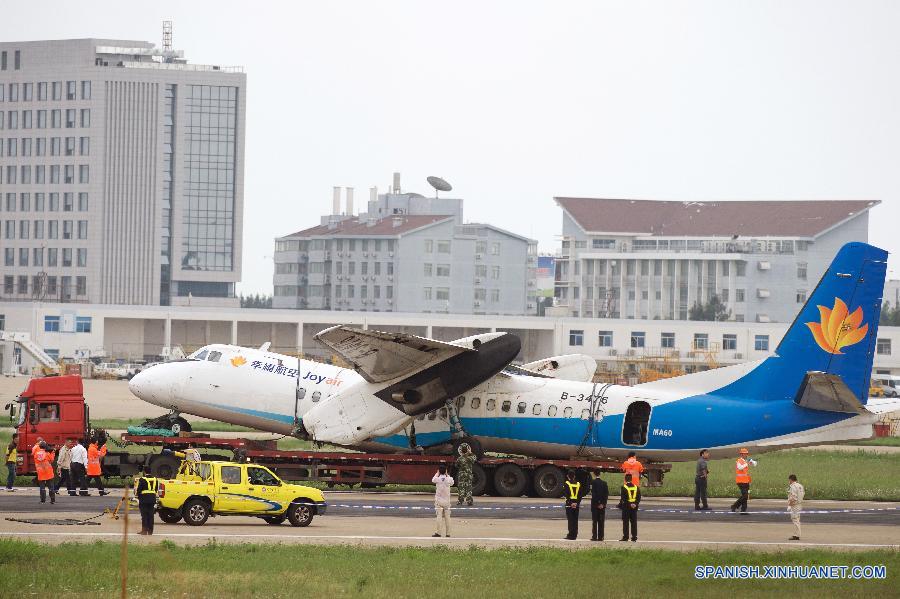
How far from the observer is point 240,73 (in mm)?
160375

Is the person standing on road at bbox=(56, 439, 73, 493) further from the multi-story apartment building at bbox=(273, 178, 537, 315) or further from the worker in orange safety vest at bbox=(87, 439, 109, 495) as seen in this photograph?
the multi-story apartment building at bbox=(273, 178, 537, 315)

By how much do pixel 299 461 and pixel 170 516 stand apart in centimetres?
786

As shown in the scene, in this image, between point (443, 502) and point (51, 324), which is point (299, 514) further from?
point (51, 324)

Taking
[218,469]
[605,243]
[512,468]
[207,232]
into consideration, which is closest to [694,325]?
[605,243]

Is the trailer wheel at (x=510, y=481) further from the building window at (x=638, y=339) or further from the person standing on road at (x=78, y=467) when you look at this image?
the building window at (x=638, y=339)

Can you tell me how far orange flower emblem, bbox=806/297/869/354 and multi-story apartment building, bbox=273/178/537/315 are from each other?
114511mm

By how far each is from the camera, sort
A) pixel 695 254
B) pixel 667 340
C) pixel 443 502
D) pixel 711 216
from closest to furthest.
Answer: pixel 443 502, pixel 667 340, pixel 695 254, pixel 711 216

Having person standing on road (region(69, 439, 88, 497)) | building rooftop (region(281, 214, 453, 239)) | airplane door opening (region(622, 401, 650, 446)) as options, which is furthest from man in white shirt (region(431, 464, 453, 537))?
building rooftop (region(281, 214, 453, 239))

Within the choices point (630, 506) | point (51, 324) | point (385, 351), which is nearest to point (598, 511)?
point (630, 506)

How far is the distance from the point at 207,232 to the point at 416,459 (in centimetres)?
12287

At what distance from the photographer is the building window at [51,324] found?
12281 centimetres

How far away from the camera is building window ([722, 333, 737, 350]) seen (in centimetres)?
A: 12625

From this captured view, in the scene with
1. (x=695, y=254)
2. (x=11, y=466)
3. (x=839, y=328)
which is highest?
(x=695, y=254)

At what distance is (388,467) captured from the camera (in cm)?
4119
